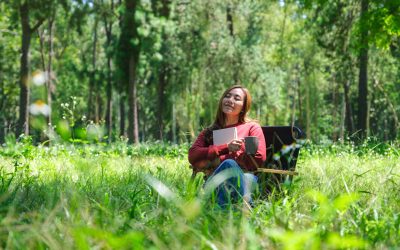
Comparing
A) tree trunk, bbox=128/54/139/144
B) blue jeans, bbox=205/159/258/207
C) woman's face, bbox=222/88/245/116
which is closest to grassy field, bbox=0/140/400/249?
→ blue jeans, bbox=205/159/258/207

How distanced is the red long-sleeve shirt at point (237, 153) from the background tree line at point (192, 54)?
6.90 metres

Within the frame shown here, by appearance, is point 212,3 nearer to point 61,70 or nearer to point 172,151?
point 61,70

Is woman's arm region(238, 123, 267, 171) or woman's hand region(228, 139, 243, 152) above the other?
woman's hand region(228, 139, 243, 152)

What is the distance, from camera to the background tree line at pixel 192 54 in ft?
61.2

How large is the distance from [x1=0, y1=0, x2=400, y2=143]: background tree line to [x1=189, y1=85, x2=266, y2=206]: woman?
22.1 feet

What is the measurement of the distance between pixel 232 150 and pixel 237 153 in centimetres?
27

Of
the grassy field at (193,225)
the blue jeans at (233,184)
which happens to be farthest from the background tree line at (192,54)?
the grassy field at (193,225)

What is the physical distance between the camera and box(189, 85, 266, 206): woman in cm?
487

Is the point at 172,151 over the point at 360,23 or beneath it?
beneath

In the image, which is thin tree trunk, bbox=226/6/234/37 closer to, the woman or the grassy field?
the woman

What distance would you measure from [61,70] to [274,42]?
1445 cm

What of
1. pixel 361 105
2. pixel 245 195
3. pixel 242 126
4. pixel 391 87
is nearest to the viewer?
pixel 245 195

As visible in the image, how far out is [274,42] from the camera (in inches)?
1591

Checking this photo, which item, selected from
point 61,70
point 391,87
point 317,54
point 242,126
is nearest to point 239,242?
point 242,126
